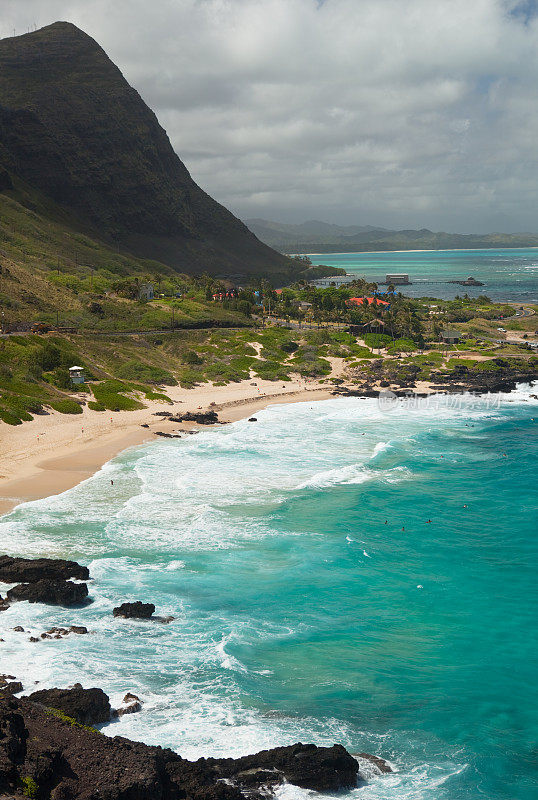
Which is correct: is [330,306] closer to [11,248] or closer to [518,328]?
[518,328]

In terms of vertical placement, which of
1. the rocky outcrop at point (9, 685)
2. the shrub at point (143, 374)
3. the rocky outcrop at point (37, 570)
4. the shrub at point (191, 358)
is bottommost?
the rocky outcrop at point (9, 685)

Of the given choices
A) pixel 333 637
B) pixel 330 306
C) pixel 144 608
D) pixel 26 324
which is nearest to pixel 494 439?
pixel 333 637

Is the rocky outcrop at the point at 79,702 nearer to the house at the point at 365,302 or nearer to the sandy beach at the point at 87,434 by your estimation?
the sandy beach at the point at 87,434

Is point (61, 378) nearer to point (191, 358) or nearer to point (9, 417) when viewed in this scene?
point (9, 417)

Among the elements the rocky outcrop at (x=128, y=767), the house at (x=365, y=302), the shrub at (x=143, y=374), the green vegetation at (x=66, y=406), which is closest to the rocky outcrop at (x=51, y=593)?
the rocky outcrop at (x=128, y=767)

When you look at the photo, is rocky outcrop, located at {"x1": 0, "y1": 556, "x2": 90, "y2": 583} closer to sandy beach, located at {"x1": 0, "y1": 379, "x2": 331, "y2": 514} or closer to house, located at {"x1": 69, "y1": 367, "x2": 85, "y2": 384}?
sandy beach, located at {"x1": 0, "y1": 379, "x2": 331, "y2": 514}

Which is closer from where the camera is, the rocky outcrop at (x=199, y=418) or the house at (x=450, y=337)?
the rocky outcrop at (x=199, y=418)

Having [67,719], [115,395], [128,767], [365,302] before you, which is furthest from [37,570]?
[365,302]
